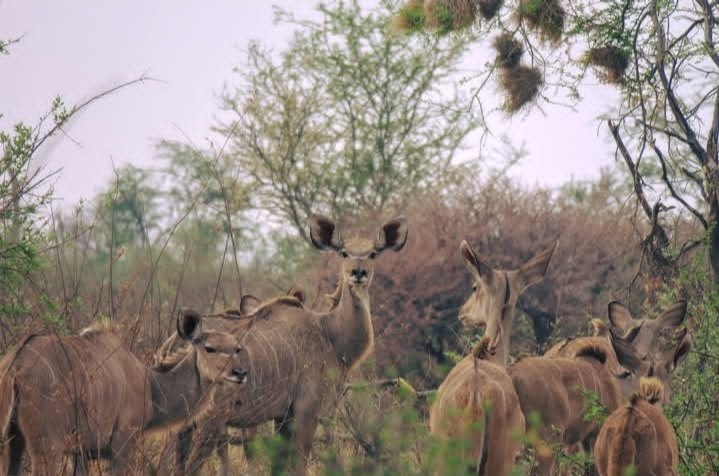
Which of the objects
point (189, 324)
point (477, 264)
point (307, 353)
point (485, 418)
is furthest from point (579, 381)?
point (189, 324)

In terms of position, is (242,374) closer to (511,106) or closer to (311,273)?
(511,106)

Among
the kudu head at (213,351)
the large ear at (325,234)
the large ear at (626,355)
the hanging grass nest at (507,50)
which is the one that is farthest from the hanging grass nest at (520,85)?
the kudu head at (213,351)

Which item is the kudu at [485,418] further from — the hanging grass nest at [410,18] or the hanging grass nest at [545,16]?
the hanging grass nest at [410,18]

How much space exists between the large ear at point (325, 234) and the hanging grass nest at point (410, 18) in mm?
2272

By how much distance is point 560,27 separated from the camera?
9.90m

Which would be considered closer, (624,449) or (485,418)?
(485,418)

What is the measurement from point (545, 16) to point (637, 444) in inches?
176

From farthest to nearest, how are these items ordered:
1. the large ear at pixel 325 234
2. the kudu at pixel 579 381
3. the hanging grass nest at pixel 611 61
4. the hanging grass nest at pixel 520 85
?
the hanging grass nest at pixel 520 85, the hanging grass nest at pixel 611 61, the large ear at pixel 325 234, the kudu at pixel 579 381

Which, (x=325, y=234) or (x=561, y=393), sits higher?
(x=325, y=234)

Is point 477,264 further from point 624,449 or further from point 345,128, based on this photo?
point 345,128

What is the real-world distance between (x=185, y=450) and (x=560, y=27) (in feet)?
13.5

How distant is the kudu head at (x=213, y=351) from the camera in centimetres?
672

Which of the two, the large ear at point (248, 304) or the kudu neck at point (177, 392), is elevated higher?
the large ear at point (248, 304)

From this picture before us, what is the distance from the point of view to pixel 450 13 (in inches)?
383
